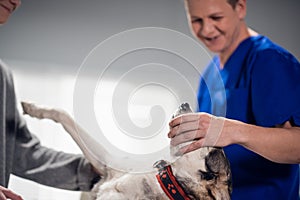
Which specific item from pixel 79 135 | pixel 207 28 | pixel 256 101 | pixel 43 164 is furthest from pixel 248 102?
pixel 43 164

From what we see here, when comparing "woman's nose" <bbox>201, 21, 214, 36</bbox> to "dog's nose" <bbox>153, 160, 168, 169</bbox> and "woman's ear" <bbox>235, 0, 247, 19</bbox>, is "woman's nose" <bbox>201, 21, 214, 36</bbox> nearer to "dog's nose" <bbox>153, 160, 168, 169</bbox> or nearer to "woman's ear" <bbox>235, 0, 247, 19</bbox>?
"woman's ear" <bbox>235, 0, 247, 19</bbox>

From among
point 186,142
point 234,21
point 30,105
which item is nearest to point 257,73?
point 234,21

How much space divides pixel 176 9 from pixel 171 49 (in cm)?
11

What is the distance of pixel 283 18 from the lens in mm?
1209

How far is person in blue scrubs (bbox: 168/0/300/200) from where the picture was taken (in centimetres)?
101

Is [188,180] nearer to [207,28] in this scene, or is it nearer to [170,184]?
[170,184]

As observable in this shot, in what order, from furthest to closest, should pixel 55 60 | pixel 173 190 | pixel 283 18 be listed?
pixel 283 18 → pixel 55 60 → pixel 173 190

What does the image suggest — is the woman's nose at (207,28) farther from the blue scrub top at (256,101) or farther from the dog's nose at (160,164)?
the dog's nose at (160,164)

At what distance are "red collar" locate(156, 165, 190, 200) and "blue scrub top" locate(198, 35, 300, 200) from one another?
0.47ft

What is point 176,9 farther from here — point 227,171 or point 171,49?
point 227,171

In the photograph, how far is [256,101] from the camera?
1.07 meters

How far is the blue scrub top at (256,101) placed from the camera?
1058 millimetres

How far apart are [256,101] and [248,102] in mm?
→ 21

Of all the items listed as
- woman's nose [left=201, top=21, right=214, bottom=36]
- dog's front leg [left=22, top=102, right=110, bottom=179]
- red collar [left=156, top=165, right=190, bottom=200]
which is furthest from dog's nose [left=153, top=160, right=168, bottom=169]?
woman's nose [left=201, top=21, right=214, bottom=36]
